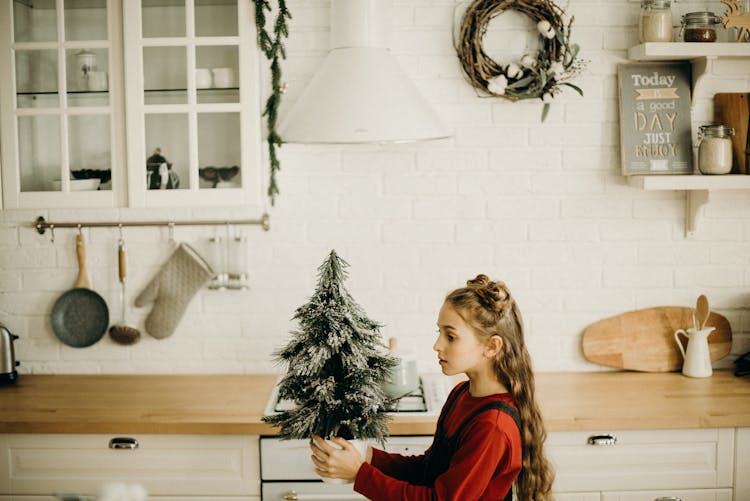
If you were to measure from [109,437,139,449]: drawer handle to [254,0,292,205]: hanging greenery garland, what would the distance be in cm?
101

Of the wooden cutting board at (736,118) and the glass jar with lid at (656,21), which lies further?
the wooden cutting board at (736,118)

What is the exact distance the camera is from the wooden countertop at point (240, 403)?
2.66m

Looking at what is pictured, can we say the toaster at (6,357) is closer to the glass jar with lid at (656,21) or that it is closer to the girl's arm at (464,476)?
the girl's arm at (464,476)

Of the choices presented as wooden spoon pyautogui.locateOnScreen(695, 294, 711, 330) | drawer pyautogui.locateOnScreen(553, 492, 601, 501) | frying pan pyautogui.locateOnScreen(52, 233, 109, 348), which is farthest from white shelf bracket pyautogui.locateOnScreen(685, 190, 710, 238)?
frying pan pyautogui.locateOnScreen(52, 233, 109, 348)

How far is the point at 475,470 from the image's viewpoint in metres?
1.88

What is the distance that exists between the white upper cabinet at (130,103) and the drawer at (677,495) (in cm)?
157

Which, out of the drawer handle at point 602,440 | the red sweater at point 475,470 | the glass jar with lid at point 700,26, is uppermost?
the glass jar with lid at point 700,26

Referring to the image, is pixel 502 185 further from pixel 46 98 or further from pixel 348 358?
pixel 46 98

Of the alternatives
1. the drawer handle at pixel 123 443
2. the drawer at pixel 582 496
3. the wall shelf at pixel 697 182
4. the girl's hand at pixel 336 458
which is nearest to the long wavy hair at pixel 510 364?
the girl's hand at pixel 336 458

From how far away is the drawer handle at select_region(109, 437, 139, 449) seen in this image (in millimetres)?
2688

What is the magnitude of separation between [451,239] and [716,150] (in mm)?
995

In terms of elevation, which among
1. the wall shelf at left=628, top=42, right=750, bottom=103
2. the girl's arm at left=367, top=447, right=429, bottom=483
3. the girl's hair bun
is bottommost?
the girl's arm at left=367, top=447, right=429, bottom=483

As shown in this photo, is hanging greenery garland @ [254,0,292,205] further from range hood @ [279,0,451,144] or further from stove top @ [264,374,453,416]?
stove top @ [264,374,453,416]

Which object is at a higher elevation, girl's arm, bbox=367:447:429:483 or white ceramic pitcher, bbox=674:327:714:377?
white ceramic pitcher, bbox=674:327:714:377
